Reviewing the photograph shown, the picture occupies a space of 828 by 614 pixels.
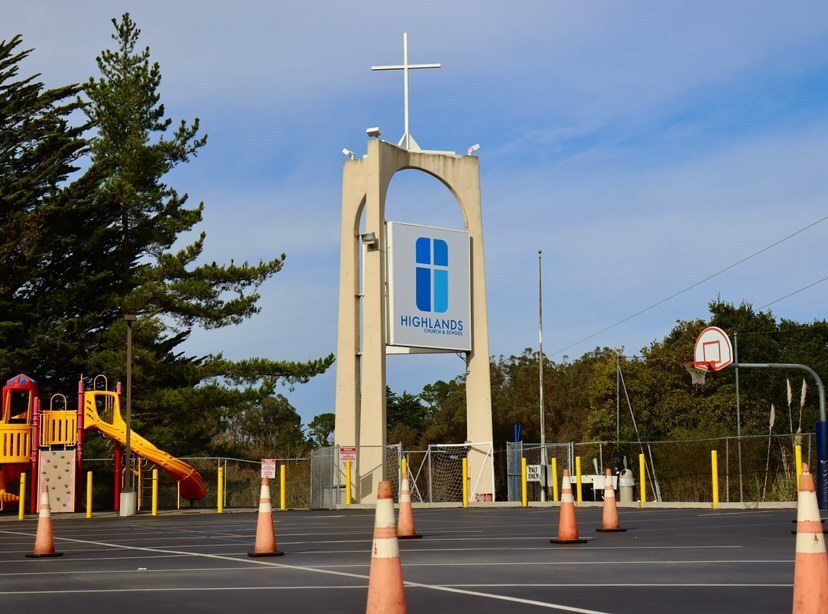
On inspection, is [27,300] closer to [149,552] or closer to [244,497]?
[244,497]

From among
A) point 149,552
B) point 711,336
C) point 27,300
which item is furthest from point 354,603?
point 27,300

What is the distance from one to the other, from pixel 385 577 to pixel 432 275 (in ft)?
108

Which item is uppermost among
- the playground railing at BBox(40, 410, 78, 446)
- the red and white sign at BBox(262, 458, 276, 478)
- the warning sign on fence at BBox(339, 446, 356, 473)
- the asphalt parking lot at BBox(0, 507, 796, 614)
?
the playground railing at BBox(40, 410, 78, 446)

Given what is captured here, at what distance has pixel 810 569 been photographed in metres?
6.95

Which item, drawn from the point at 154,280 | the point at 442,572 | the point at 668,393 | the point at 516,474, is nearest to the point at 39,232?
the point at 154,280

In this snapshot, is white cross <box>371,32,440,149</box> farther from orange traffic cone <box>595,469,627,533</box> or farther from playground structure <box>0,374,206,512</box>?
orange traffic cone <box>595,469,627,533</box>

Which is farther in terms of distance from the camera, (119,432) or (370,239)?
(119,432)

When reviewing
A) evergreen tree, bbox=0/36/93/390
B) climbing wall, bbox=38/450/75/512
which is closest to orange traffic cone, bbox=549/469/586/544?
climbing wall, bbox=38/450/75/512

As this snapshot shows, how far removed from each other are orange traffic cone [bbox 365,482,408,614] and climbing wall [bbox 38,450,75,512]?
3503cm

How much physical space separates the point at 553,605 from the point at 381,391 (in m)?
30.3

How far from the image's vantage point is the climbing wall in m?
40.6

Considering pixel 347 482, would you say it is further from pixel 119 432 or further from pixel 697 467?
pixel 697 467

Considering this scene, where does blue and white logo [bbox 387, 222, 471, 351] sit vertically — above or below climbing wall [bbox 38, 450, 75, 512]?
above

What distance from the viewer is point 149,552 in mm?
16562
